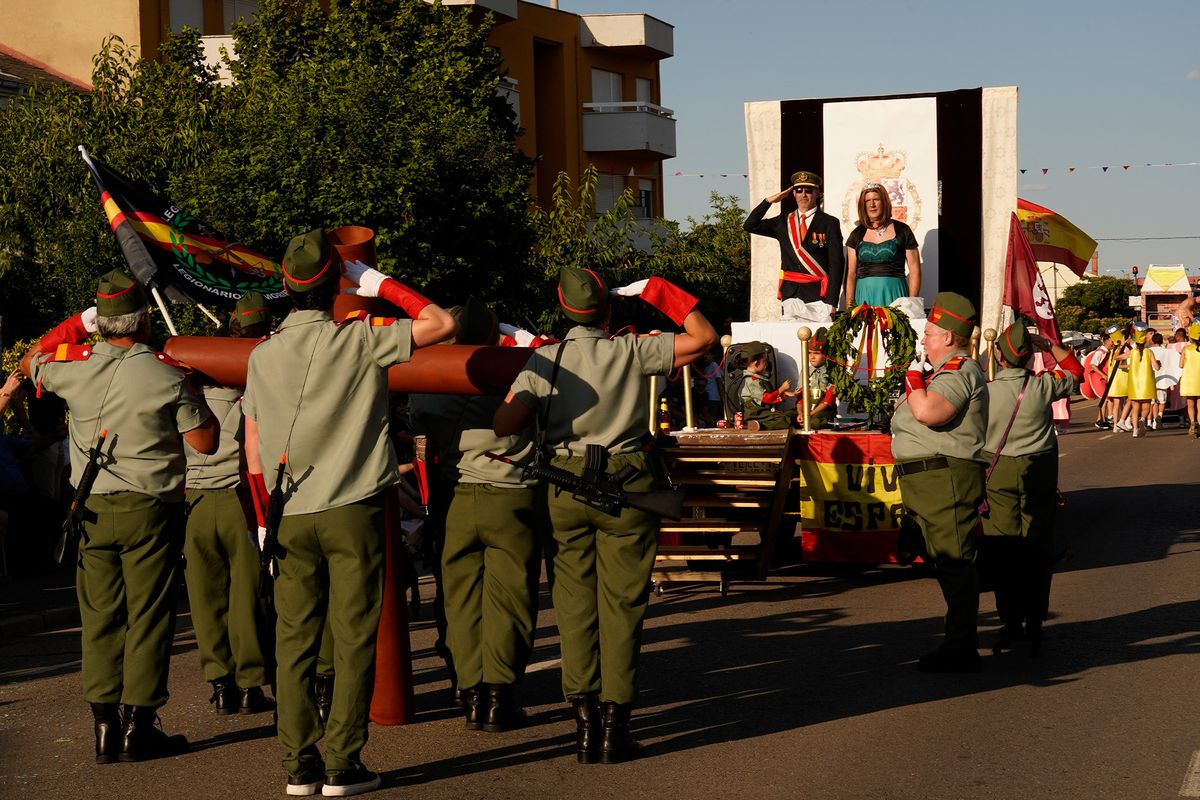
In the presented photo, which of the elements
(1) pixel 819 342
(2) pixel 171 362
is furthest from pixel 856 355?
(2) pixel 171 362

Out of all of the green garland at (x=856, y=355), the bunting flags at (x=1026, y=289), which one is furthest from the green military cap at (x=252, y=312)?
the bunting flags at (x=1026, y=289)

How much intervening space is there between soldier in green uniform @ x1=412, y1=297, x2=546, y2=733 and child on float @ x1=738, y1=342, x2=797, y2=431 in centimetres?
601

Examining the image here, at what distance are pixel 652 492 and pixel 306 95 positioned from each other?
53.4ft

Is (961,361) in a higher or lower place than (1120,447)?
higher

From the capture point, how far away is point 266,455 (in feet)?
19.3

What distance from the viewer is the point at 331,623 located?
5.85 m

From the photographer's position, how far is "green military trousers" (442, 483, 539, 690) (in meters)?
6.88

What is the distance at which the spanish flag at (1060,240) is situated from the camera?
2181 centimetres

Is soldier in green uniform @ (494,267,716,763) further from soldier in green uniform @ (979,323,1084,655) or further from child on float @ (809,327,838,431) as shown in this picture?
child on float @ (809,327,838,431)

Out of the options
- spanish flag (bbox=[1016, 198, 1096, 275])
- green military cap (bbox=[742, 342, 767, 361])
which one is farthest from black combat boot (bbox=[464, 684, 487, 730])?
spanish flag (bbox=[1016, 198, 1096, 275])

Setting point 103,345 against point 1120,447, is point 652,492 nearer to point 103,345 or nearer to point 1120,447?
point 103,345

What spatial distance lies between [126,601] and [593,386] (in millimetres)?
2124

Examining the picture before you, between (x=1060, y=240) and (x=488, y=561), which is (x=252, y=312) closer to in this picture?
(x=488, y=561)

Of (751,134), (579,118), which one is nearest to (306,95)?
(751,134)
